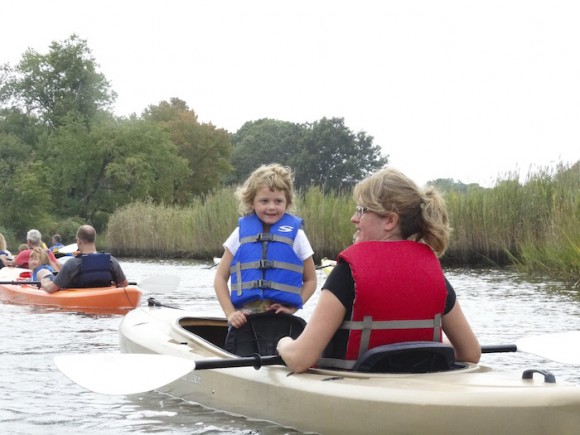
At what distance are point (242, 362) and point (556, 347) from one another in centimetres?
A: 139

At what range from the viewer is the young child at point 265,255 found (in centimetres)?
494

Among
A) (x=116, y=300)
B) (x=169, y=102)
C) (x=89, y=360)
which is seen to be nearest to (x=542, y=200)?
(x=116, y=300)

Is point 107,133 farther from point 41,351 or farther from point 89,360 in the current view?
point 89,360

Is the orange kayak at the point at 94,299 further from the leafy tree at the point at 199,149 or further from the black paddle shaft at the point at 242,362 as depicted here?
the leafy tree at the point at 199,149

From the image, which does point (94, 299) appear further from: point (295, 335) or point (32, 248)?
point (295, 335)

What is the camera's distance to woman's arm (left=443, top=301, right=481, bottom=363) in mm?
3852

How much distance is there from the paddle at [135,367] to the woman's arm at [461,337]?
0.43 metres

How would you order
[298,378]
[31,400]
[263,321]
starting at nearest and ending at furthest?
1. [298,378]
2. [263,321]
3. [31,400]

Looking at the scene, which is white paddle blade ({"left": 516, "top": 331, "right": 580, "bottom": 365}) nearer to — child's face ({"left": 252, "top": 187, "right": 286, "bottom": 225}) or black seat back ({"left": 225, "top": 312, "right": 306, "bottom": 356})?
black seat back ({"left": 225, "top": 312, "right": 306, "bottom": 356})

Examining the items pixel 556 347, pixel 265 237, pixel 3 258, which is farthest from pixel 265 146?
pixel 556 347

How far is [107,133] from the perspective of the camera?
46312 mm

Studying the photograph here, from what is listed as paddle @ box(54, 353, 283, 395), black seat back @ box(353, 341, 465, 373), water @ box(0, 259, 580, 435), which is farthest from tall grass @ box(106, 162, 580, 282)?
black seat back @ box(353, 341, 465, 373)

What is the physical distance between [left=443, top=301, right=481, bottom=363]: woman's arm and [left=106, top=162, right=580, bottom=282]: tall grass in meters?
8.09

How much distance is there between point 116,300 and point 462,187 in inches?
403
